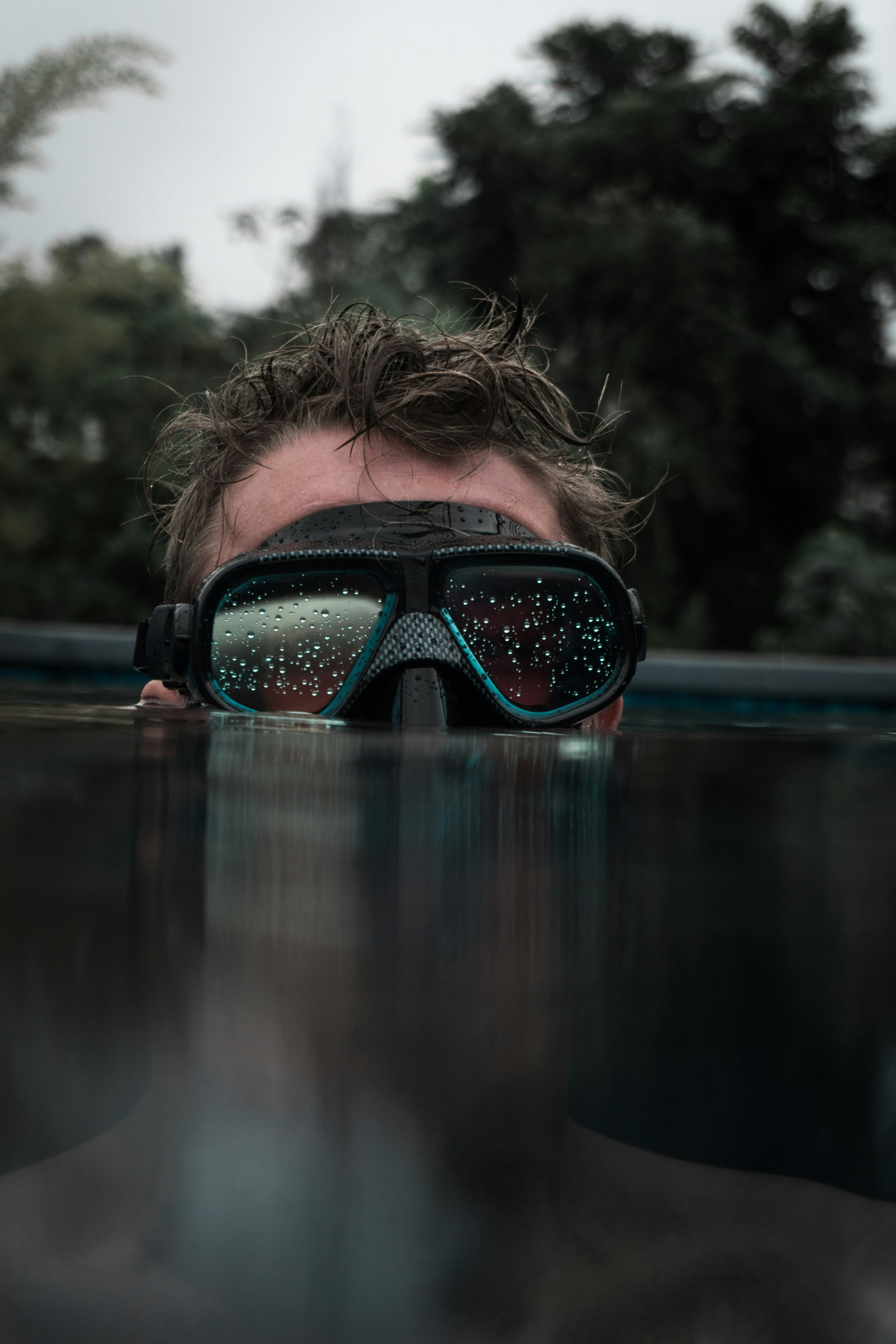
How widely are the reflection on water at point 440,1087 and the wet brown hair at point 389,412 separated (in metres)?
1.27

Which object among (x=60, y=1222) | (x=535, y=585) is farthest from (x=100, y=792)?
(x=535, y=585)

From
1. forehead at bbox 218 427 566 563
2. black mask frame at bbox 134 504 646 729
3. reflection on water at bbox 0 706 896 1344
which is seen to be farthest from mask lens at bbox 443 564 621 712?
reflection on water at bbox 0 706 896 1344

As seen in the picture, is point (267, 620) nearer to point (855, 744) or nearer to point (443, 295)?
point (855, 744)

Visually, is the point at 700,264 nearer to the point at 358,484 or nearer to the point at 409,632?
the point at 358,484

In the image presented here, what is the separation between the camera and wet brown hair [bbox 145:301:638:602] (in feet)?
5.27

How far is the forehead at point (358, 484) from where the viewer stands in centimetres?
150

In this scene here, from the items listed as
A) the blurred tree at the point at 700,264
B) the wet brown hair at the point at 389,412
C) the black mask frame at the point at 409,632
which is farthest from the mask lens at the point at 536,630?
the blurred tree at the point at 700,264

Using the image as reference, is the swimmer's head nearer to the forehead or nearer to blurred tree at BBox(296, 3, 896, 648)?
the forehead

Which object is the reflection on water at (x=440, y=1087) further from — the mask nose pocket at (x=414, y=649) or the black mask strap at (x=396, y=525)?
the black mask strap at (x=396, y=525)

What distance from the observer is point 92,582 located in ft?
31.0

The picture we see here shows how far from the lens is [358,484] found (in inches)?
59.3

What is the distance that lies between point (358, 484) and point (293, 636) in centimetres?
41

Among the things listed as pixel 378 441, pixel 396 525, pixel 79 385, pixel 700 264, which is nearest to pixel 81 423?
pixel 79 385

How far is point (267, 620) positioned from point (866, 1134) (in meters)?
0.95
